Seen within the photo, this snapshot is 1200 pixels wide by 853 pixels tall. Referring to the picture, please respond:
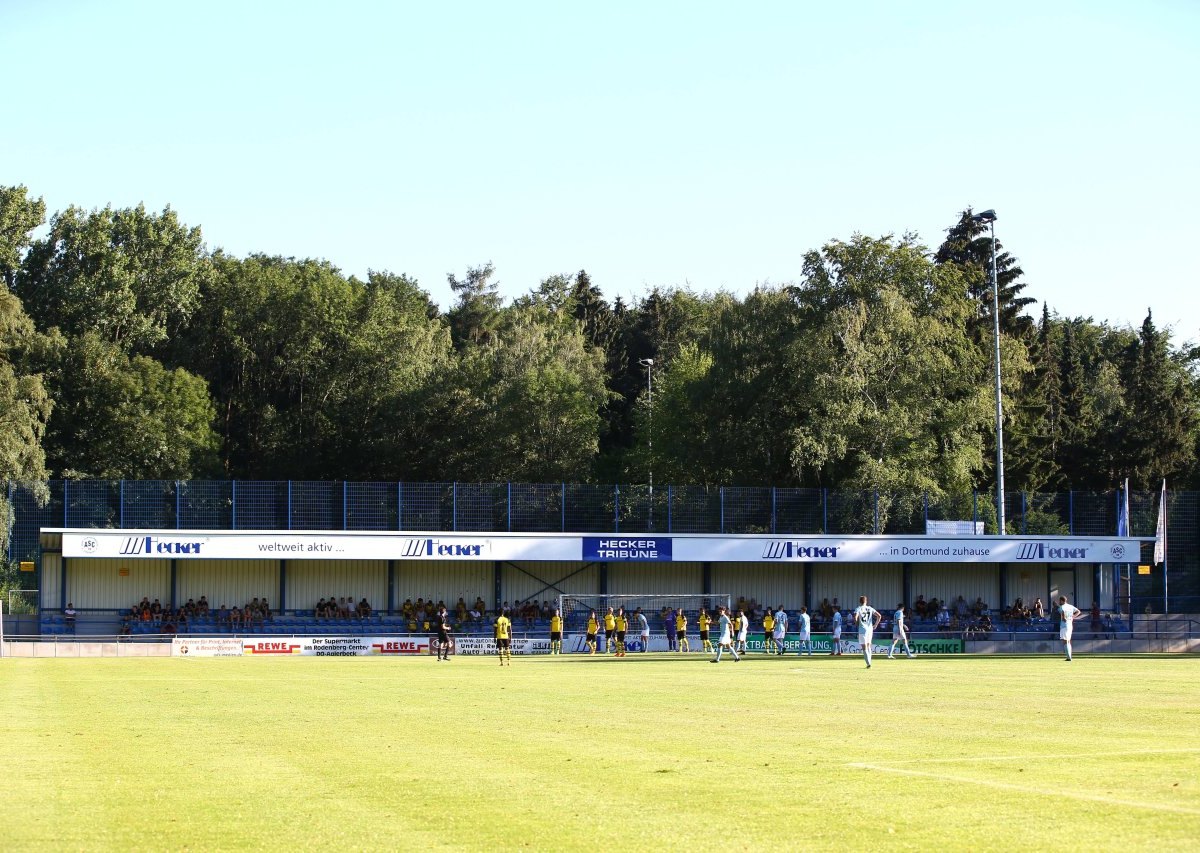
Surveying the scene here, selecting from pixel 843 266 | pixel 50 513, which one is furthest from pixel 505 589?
pixel 843 266

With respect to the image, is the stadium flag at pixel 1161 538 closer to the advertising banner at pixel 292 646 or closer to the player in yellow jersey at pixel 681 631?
the player in yellow jersey at pixel 681 631

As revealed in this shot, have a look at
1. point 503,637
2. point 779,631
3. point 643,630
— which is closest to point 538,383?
point 643,630

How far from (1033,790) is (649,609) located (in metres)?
45.9

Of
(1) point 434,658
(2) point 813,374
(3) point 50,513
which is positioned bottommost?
(1) point 434,658

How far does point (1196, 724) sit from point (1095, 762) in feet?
16.8

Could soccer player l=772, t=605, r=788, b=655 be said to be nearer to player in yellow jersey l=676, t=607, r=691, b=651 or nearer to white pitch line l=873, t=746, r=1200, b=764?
player in yellow jersey l=676, t=607, r=691, b=651

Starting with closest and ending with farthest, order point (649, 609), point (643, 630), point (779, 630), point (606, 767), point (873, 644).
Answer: point (606, 767), point (779, 630), point (643, 630), point (873, 644), point (649, 609)

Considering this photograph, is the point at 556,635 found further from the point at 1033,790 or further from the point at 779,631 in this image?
the point at 1033,790

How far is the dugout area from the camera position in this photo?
179 ft

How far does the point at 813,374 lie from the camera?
68375 mm

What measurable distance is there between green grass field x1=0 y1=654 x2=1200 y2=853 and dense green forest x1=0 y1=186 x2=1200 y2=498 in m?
41.0

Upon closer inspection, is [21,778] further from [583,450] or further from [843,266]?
[583,450]

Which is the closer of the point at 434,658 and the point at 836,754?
the point at 836,754

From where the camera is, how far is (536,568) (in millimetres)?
59875
